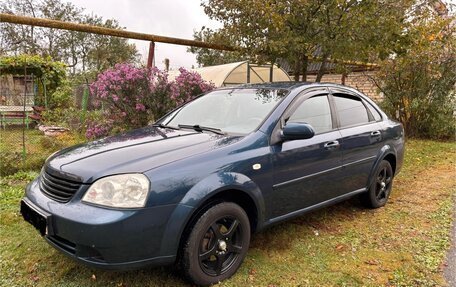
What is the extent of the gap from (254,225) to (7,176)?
3.76m

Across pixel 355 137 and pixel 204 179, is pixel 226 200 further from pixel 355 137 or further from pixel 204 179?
pixel 355 137

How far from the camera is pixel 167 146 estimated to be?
9.37 feet

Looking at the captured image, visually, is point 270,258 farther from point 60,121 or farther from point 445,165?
point 60,121

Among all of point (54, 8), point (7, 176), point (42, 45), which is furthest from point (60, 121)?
point (54, 8)

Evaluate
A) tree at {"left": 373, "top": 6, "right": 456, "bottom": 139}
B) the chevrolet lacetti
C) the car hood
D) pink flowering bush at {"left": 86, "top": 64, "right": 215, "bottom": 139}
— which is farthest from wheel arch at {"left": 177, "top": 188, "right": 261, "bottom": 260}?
tree at {"left": 373, "top": 6, "right": 456, "bottom": 139}

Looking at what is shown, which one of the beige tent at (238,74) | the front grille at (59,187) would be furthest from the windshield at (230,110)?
the beige tent at (238,74)

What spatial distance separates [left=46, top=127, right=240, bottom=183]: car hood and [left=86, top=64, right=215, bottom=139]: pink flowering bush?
236 centimetres

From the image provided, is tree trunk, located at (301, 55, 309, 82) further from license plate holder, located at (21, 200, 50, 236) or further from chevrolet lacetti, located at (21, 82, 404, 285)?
license plate holder, located at (21, 200, 50, 236)

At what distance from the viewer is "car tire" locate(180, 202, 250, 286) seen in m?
2.57

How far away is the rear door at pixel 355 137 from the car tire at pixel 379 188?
8.8 inches

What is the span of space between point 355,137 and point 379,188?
1022 mm

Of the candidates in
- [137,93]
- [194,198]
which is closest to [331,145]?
[194,198]

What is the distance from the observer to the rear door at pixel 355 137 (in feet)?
12.8

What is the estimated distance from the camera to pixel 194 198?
8.21 ft
